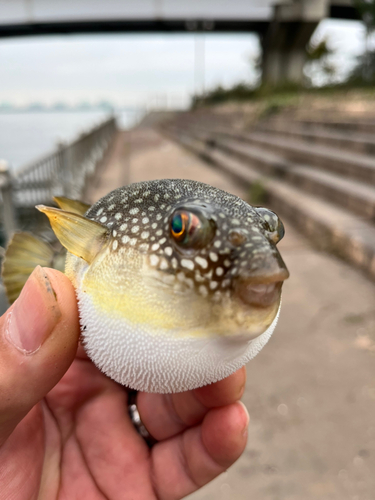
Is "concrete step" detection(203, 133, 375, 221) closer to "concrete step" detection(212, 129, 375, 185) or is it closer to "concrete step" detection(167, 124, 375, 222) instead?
"concrete step" detection(167, 124, 375, 222)

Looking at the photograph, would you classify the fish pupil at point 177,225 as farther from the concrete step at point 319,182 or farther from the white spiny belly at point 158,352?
the concrete step at point 319,182

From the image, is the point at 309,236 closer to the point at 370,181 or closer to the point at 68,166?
the point at 370,181

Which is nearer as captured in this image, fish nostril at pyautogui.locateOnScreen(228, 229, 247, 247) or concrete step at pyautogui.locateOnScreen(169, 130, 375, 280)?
fish nostril at pyautogui.locateOnScreen(228, 229, 247, 247)

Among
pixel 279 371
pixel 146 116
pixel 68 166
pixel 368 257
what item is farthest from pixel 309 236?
pixel 146 116

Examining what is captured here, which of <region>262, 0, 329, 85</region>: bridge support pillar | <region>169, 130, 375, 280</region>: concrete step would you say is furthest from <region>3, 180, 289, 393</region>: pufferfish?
<region>262, 0, 329, 85</region>: bridge support pillar

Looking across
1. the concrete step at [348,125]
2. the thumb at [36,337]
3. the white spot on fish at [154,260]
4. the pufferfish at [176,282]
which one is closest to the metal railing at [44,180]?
the thumb at [36,337]
